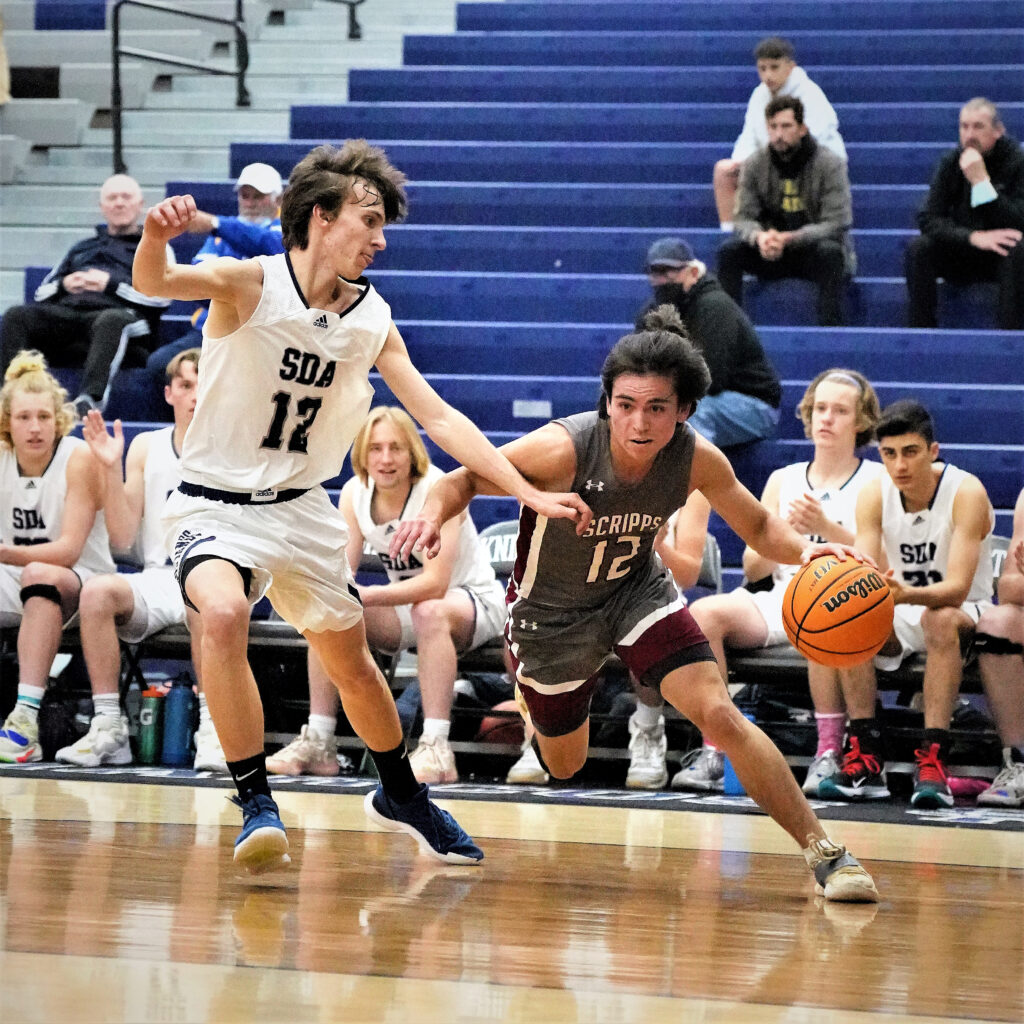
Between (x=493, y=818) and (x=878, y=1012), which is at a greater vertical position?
(x=878, y=1012)

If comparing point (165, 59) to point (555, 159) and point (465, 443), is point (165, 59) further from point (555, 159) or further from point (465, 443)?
point (465, 443)

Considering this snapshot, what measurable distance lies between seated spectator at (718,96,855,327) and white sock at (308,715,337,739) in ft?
10.3

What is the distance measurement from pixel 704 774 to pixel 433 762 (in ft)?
3.13

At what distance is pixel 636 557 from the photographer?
3.90 meters

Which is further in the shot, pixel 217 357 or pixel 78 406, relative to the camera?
pixel 78 406

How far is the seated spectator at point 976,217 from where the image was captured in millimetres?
7633

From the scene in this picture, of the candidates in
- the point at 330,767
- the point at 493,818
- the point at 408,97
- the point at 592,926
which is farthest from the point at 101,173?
the point at 592,926

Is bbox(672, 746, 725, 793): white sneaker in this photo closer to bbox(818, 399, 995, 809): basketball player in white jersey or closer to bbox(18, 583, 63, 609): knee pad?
bbox(818, 399, 995, 809): basketball player in white jersey

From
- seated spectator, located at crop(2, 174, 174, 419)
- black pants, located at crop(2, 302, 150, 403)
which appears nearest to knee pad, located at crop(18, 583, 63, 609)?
black pants, located at crop(2, 302, 150, 403)

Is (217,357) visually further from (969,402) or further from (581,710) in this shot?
(969,402)

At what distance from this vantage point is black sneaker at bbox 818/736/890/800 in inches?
217

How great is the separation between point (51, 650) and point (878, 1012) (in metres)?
→ 4.28

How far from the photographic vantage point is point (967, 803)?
18.4ft

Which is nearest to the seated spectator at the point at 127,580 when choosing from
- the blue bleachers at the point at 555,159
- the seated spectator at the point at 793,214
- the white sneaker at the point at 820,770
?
the white sneaker at the point at 820,770
